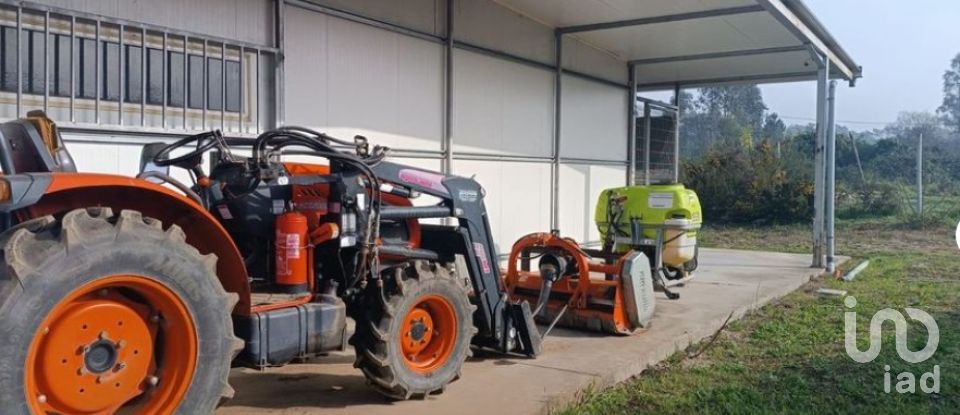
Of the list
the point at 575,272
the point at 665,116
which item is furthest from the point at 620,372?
the point at 665,116

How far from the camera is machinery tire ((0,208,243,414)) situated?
300 cm

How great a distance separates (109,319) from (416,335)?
1.97 metres

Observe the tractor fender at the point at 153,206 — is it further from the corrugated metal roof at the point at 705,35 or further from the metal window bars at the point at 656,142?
the metal window bars at the point at 656,142

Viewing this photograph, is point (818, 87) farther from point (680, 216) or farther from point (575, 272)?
point (575, 272)

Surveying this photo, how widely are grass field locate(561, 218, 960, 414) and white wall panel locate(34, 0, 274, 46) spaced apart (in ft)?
13.3

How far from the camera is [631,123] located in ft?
45.4

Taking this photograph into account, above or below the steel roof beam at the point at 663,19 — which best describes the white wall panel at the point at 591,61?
below

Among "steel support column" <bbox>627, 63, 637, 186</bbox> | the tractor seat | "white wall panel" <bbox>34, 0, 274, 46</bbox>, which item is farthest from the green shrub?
the tractor seat

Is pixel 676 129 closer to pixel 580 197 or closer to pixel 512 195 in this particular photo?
pixel 580 197

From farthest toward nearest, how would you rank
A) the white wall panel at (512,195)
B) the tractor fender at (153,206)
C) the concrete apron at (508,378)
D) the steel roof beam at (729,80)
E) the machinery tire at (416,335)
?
the steel roof beam at (729,80) < the white wall panel at (512,195) < the concrete apron at (508,378) < the machinery tire at (416,335) < the tractor fender at (153,206)

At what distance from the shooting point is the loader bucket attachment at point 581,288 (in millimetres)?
7016

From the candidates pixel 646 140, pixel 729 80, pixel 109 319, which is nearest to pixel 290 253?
pixel 109 319

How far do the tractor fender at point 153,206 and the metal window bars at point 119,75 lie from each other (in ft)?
7.31

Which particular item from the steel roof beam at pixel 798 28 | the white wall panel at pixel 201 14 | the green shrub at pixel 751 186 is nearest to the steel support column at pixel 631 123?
the steel roof beam at pixel 798 28
